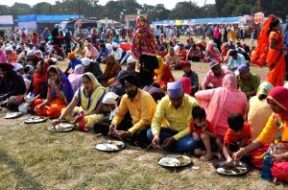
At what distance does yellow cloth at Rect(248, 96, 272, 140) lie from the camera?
15.5ft

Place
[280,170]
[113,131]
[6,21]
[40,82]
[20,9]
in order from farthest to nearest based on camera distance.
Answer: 1. [20,9]
2. [6,21]
3. [40,82]
4. [113,131]
5. [280,170]

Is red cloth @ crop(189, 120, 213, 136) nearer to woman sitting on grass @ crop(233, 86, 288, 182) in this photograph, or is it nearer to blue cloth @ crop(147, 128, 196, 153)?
blue cloth @ crop(147, 128, 196, 153)

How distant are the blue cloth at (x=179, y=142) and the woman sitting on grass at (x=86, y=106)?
1.34 metres

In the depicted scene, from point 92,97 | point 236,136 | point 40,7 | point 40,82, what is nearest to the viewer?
point 236,136

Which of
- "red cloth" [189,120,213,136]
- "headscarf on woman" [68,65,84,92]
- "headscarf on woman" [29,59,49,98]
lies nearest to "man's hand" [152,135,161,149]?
"red cloth" [189,120,213,136]

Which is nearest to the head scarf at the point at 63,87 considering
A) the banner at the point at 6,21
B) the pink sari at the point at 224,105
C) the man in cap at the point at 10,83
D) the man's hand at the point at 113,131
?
the man in cap at the point at 10,83

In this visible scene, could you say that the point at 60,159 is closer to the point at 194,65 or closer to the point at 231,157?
the point at 231,157

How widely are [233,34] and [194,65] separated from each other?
10.3 meters

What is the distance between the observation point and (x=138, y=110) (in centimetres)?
566

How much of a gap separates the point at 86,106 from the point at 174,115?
186 centimetres

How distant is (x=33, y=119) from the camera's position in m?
7.11

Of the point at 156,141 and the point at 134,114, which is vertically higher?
the point at 134,114

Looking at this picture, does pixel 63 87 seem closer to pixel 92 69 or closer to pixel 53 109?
pixel 53 109

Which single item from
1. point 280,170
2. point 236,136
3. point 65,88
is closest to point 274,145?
point 280,170
